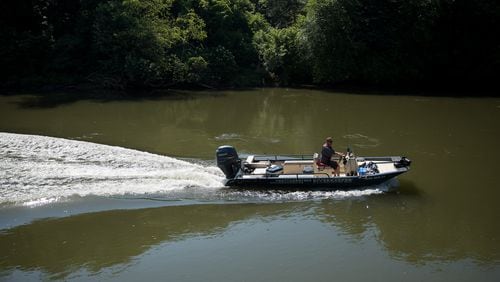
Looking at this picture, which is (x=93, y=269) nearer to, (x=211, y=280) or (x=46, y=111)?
(x=211, y=280)

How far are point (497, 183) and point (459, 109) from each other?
40.5ft

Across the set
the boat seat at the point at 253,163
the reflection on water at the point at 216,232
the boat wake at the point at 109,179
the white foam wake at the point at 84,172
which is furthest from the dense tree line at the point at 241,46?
the reflection on water at the point at 216,232

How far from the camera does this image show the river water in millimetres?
12352

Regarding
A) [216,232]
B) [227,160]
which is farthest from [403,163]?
[216,232]

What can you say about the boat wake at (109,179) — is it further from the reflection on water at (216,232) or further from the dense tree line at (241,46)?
the dense tree line at (241,46)

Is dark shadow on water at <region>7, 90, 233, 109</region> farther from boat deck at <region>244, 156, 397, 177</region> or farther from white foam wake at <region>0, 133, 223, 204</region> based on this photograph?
boat deck at <region>244, 156, 397, 177</region>

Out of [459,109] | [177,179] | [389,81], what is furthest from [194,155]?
[389,81]

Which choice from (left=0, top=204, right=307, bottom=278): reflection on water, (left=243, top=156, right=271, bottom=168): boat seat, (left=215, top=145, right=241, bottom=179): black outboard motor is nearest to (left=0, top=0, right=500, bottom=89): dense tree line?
(left=243, top=156, right=271, bottom=168): boat seat

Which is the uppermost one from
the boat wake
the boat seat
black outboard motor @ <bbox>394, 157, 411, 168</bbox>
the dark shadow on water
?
the dark shadow on water

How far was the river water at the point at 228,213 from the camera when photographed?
12.4 meters

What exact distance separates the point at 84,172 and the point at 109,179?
975 millimetres

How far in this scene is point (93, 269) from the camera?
12227mm

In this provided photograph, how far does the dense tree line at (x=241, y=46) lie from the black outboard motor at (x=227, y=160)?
61.0 feet

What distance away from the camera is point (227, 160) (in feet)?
54.8
